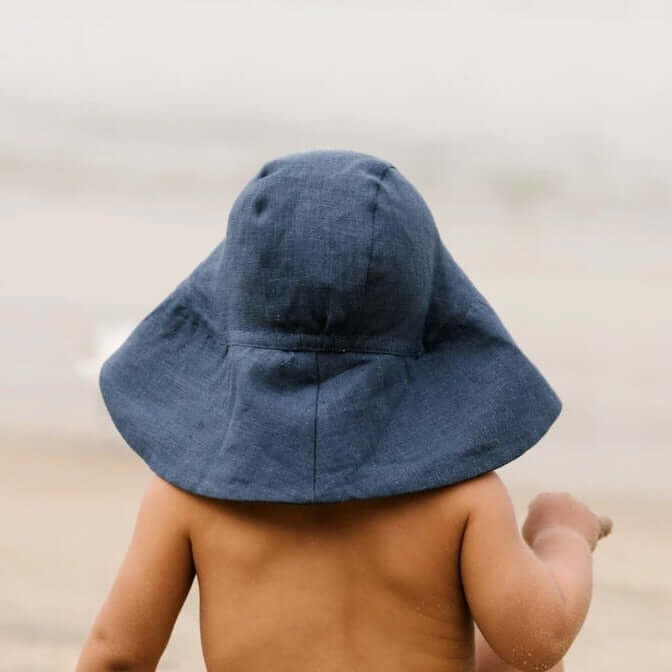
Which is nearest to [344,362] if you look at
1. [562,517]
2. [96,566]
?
[562,517]

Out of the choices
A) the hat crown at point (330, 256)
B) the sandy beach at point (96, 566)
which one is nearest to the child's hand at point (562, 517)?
the hat crown at point (330, 256)

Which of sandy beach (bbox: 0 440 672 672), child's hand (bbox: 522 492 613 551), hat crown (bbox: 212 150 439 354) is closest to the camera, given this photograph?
hat crown (bbox: 212 150 439 354)

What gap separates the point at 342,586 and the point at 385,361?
0.19 meters

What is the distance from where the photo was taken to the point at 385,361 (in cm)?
114

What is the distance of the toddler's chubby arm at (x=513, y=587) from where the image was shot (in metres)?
1.14

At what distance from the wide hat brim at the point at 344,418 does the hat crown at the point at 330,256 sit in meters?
0.02

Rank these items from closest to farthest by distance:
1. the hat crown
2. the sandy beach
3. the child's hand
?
1. the hat crown
2. the child's hand
3. the sandy beach

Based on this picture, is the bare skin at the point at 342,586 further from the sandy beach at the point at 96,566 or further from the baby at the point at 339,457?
the sandy beach at the point at 96,566

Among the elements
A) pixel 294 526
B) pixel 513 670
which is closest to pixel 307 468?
pixel 294 526

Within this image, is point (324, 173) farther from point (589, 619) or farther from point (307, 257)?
point (589, 619)

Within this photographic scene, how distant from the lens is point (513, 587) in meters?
1.15

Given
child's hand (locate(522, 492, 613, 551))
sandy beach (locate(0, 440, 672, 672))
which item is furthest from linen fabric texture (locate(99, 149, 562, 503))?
sandy beach (locate(0, 440, 672, 672))

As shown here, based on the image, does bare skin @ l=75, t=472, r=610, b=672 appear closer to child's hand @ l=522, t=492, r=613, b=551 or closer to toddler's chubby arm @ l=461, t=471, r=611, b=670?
toddler's chubby arm @ l=461, t=471, r=611, b=670

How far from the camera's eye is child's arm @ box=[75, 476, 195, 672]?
1179 millimetres
